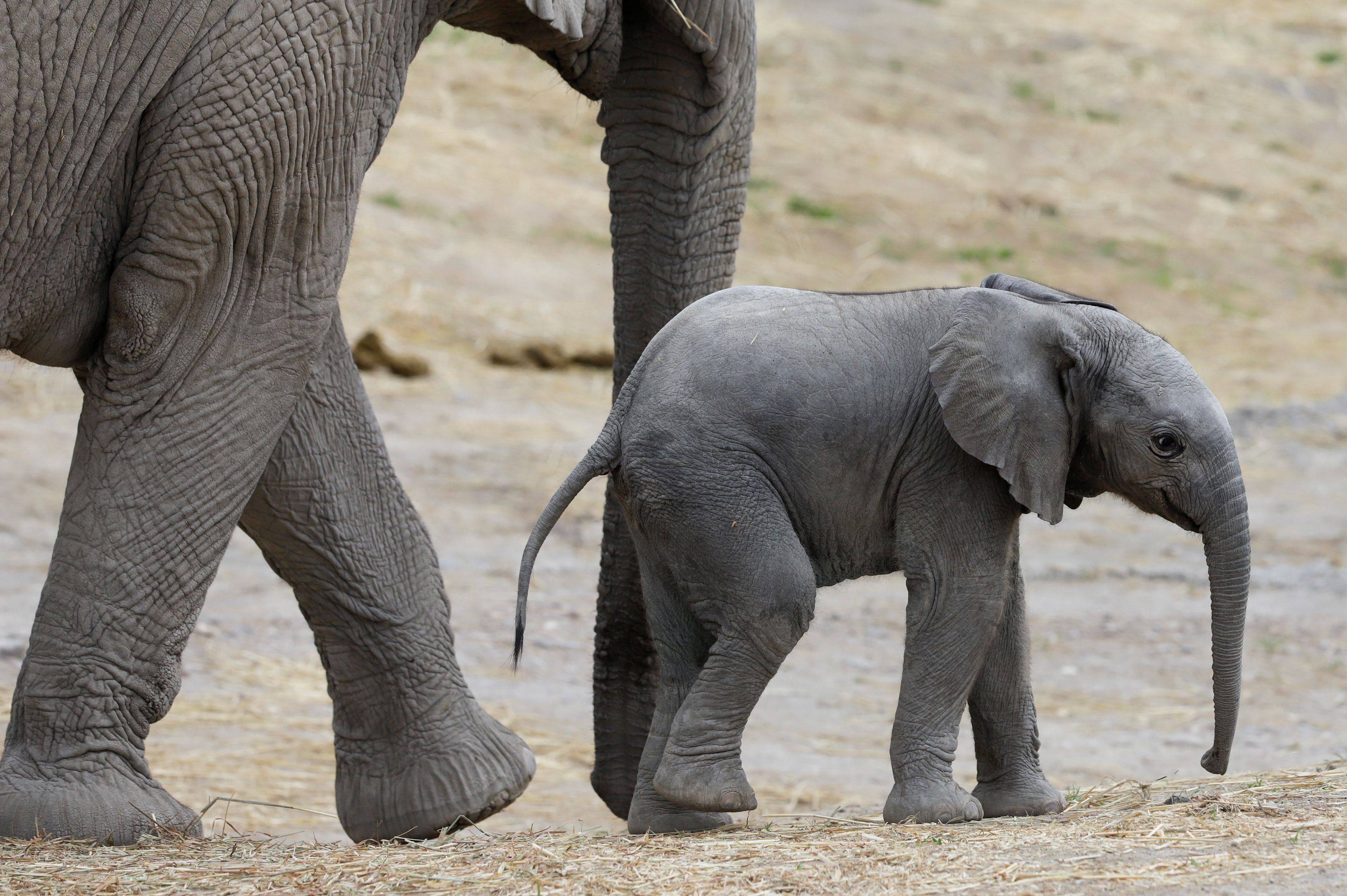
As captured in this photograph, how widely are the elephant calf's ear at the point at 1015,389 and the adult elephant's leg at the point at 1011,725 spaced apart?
0.32 metres

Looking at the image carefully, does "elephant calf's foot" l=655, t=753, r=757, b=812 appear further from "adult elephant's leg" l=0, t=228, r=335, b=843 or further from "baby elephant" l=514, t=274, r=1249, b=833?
"adult elephant's leg" l=0, t=228, r=335, b=843

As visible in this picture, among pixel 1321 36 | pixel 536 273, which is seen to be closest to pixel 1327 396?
pixel 536 273

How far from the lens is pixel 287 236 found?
3439 millimetres

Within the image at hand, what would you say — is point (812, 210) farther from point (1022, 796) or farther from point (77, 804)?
point (77, 804)

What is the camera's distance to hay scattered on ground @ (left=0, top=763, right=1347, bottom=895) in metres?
2.92

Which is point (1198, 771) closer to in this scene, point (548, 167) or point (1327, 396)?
point (1327, 396)

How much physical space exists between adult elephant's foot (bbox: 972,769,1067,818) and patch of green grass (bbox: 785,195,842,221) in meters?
11.7

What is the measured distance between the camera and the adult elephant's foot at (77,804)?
353cm

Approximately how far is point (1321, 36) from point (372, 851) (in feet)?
69.6

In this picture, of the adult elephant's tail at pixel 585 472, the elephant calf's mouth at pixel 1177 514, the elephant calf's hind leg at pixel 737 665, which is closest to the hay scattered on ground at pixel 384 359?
the adult elephant's tail at pixel 585 472

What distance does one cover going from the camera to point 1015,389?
356cm

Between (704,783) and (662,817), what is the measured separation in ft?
0.79

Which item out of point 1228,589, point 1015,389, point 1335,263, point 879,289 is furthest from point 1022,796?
point 1335,263

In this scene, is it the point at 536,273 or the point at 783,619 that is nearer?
the point at 783,619
